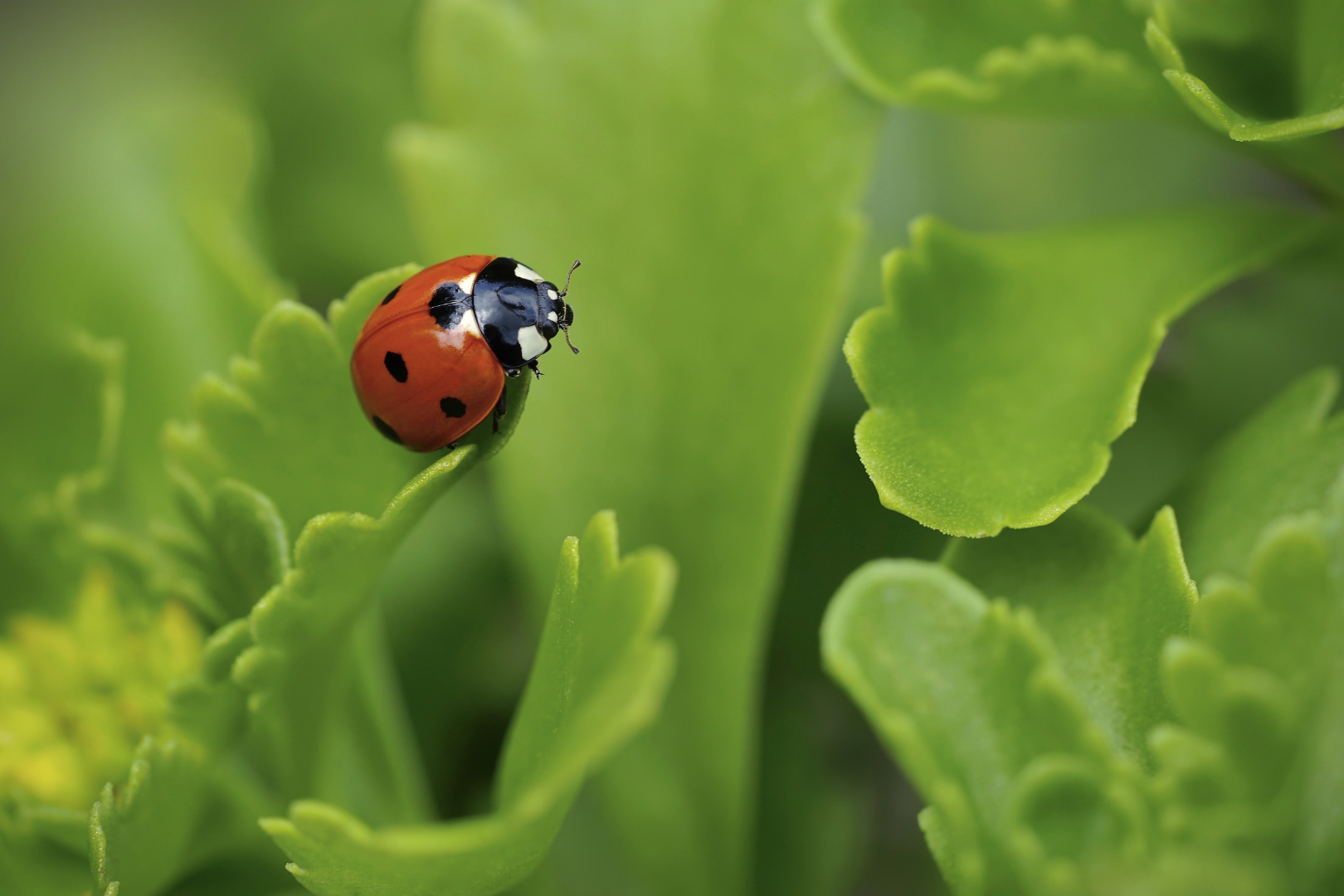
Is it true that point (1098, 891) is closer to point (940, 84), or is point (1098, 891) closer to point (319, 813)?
point (319, 813)

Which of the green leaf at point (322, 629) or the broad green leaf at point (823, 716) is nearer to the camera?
the green leaf at point (322, 629)

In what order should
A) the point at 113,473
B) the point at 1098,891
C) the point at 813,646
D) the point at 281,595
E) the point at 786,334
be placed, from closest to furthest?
1. the point at 1098,891
2. the point at 281,595
3. the point at 786,334
4. the point at 113,473
5. the point at 813,646

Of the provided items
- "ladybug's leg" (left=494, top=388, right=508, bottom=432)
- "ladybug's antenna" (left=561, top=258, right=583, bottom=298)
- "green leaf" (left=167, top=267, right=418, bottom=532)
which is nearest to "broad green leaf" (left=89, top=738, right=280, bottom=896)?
"green leaf" (left=167, top=267, right=418, bottom=532)

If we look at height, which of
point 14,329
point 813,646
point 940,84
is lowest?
point 813,646

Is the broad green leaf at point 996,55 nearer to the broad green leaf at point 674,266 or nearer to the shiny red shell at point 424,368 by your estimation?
the broad green leaf at point 674,266

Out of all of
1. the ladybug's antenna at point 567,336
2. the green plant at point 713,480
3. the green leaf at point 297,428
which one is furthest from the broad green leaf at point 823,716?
the green leaf at point 297,428

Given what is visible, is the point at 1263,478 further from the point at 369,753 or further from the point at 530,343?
the point at 369,753

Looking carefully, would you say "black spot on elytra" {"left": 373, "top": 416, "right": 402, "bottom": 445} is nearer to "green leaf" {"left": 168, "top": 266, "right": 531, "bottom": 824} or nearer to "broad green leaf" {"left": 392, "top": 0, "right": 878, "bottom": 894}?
"green leaf" {"left": 168, "top": 266, "right": 531, "bottom": 824}

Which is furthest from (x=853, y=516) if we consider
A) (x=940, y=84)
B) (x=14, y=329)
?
(x=14, y=329)
